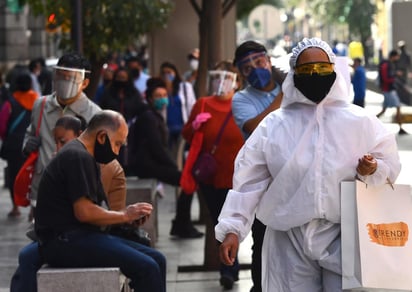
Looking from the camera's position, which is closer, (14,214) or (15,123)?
(15,123)

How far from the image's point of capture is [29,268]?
736cm

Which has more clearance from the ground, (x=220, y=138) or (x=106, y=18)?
(x=106, y=18)

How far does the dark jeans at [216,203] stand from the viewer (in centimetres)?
957

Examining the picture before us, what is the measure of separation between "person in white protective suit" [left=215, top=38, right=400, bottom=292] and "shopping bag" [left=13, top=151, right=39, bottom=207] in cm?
410

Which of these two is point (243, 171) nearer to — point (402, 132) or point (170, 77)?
point (170, 77)

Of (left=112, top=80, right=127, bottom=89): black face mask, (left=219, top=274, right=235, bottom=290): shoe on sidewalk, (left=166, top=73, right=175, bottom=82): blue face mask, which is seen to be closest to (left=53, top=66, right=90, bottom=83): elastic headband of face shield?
(left=219, top=274, right=235, bottom=290): shoe on sidewalk

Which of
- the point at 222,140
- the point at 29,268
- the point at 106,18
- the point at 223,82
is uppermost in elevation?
the point at 106,18

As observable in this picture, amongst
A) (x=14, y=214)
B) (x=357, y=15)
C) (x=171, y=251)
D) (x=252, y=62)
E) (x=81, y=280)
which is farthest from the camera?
(x=357, y=15)

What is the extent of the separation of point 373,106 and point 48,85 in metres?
22.6

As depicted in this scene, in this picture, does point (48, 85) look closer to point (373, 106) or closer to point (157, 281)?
point (157, 281)

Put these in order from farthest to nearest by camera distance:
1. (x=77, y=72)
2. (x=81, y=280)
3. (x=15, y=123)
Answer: (x=15, y=123), (x=77, y=72), (x=81, y=280)

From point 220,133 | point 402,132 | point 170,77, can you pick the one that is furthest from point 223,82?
point 402,132

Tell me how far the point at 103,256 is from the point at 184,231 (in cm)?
560

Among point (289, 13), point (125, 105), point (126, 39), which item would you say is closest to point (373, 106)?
point (126, 39)
